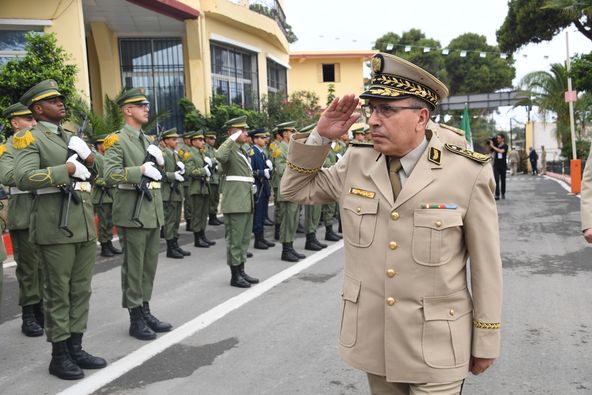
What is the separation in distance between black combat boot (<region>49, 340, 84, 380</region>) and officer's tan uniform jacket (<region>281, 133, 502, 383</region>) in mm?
2667

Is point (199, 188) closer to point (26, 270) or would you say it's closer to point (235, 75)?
point (26, 270)

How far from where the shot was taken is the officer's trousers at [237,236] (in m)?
6.92

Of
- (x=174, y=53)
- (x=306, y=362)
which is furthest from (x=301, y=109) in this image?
(x=306, y=362)

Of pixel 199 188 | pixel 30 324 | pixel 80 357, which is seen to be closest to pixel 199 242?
pixel 199 188

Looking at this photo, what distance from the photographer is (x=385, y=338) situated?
2422 millimetres

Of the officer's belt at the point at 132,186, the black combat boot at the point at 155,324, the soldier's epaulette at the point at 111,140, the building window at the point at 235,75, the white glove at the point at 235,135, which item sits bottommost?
the black combat boot at the point at 155,324

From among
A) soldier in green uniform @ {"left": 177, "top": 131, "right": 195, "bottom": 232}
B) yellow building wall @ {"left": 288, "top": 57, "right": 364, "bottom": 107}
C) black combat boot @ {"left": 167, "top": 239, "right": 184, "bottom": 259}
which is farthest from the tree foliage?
black combat boot @ {"left": 167, "top": 239, "right": 184, "bottom": 259}

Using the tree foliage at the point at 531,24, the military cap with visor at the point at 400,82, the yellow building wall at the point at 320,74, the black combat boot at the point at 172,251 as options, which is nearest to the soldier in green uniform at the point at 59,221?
the military cap with visor at the point at 400,82

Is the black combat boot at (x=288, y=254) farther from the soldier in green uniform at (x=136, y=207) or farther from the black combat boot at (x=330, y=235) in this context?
the soldier in green uniform at (x=136, y=207)

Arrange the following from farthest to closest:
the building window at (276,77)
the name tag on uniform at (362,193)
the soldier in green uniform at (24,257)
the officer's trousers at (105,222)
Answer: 1. the building window at (276,77)
2. the officer's trousers at (105,222)
3. the soldier in green uniform at (24,257)
4. the name tag on uniform at (362,193)

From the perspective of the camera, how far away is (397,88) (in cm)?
243

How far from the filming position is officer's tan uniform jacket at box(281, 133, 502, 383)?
2373 millimetres

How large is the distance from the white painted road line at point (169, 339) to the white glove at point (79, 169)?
147cm

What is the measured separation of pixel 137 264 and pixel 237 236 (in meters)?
1.93
